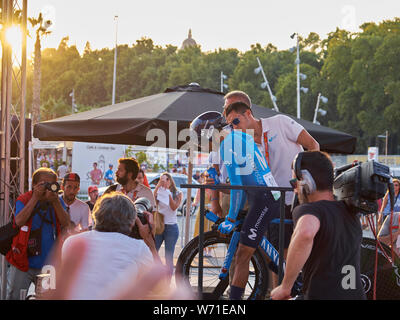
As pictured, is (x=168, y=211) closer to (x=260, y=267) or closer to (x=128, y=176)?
(x=128, y=176)

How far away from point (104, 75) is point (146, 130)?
3848 inches

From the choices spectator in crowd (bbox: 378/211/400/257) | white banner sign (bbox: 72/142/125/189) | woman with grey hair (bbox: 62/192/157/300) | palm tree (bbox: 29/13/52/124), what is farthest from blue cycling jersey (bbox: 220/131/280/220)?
palm tree (bbox: 29/13/52/124)

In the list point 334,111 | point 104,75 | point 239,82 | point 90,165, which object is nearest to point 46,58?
point 104,75

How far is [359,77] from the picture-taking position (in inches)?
2024

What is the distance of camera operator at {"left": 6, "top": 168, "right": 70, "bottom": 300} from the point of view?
513 cm

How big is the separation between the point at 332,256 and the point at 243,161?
129cm

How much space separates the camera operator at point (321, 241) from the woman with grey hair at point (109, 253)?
0.73 metres

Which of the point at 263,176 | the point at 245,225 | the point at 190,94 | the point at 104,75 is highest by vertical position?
the point at 104,75

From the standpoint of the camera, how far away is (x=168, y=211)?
9438mm

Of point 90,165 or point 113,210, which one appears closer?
point 113,210

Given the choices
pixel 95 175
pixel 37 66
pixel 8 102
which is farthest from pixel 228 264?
pixel 37 66

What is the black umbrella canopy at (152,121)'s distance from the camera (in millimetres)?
6691

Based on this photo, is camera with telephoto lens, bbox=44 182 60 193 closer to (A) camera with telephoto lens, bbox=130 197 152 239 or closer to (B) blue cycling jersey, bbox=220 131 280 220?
(A) camera with telephoto lens, bbox=130 197 152 239

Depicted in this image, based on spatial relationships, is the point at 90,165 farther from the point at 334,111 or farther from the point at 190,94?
the point at 334,111
